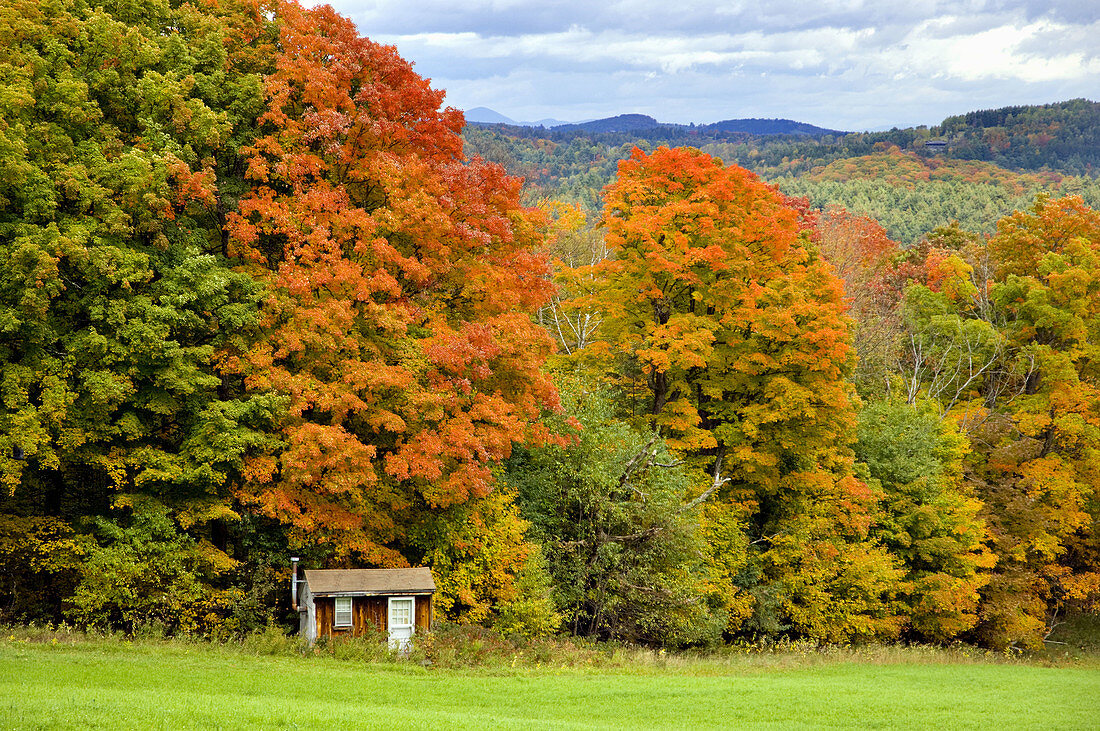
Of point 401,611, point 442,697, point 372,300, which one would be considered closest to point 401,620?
point 401,611

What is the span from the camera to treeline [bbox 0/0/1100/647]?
1947 centimetres

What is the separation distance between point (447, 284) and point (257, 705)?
1315cm

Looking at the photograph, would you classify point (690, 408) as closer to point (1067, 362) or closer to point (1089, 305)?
point (1067, 362)

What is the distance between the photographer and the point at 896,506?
32.9m

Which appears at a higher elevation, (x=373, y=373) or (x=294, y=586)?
(x=373, y=373)

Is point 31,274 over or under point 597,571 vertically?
over

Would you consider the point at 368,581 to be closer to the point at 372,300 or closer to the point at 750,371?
Result: the point at 372,300

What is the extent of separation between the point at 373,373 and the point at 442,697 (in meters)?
7.76

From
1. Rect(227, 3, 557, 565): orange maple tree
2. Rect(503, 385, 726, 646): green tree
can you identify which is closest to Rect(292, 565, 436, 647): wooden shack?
Rect(227, 3, 557, 565): orange maple tree

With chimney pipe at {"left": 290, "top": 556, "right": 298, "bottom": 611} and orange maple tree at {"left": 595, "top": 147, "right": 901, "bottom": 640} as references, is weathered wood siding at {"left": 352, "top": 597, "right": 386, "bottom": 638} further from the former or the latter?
orange maple tree at {"left": 595, "top": 147, "right": 901, "bottom": 640}

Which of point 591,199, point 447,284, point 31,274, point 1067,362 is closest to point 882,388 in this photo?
point 1067,362

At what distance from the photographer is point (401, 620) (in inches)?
824

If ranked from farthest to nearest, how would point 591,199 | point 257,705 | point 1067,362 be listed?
point 591,199 → point 1067,362 → point 257,705

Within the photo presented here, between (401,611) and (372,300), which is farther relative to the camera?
(372,300)
